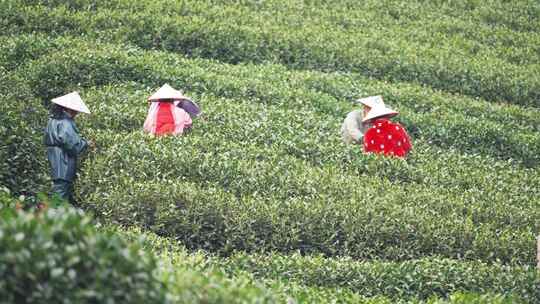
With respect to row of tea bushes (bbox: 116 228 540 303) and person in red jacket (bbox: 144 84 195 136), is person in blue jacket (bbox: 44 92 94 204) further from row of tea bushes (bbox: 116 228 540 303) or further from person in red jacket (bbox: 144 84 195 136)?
row of tea bushes (bbox: 116 228 540 303)

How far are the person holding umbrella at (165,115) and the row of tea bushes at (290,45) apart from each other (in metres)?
7.10

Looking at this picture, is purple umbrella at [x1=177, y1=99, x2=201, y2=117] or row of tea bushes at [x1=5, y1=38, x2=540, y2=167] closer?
purple umbrella at [x1=177, y1=99, x2=201, y2=117]

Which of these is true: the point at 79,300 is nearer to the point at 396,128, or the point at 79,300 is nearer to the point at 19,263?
the point at 19,263

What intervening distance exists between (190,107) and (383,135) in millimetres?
3465

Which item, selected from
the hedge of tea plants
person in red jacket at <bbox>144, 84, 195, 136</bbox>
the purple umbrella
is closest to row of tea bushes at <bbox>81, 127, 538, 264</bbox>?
the hedge of tea plants

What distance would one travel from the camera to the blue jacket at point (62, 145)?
13648mm

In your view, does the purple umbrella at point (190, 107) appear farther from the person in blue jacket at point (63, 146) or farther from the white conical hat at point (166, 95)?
the person in blue jacket at point (63, 146)

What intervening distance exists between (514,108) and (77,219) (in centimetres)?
1799

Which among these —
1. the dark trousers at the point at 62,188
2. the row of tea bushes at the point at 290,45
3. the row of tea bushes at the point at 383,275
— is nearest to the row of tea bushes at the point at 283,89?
the row of tea bushes at the point at 290,45

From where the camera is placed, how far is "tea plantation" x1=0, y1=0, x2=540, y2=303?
37.9 ft

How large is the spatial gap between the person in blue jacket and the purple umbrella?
2.83 m

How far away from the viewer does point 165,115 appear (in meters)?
15.9

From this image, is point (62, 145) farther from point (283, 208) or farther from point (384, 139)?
point (384, 139)

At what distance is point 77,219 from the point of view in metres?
6.38
